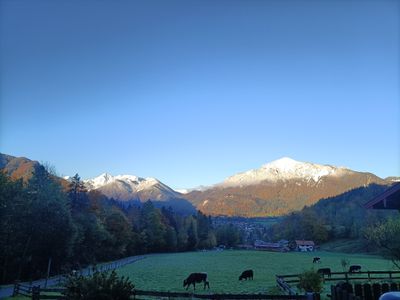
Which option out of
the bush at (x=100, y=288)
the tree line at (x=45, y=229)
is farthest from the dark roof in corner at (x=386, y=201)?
the tree line at (x=45, y=229)

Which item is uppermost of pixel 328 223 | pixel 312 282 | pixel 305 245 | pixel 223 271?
pixel 328 223

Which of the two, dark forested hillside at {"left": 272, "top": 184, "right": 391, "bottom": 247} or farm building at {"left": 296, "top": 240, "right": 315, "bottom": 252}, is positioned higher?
dark forested hillside at {"left": 272, "top": 184, "right": 391, "bottom": 247}

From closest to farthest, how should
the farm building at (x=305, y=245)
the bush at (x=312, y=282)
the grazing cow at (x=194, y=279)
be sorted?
the bush at (x=312, y=282), the grazing cow at (x=194, y=279), the farm building at (x=305, y=245)

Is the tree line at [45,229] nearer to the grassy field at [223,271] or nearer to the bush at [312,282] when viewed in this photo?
the grassy field at [223,271]

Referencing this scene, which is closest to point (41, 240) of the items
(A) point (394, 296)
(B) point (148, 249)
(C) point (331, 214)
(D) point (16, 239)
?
(D) point (16, 239)

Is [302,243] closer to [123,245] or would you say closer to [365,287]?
[123,245]

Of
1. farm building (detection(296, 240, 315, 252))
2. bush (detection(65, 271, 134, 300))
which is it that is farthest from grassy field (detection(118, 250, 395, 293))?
farm building (detection(296, 240, 315, 252))

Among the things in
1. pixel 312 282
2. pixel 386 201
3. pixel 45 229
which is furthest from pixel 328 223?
pixel 386 201

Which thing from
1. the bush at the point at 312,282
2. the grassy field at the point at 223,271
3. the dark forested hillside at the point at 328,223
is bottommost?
the grassy field at the point at 223,271

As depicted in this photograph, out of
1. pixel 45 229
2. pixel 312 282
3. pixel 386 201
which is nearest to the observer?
pixel 386 201

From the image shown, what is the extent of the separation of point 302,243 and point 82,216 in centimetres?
9348

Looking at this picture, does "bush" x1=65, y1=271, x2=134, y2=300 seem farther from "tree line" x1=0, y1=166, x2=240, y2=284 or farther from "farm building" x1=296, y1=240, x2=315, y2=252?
"farm building" x1=296, y1=240, x2=315, y2=252

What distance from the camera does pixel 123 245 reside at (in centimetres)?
8469

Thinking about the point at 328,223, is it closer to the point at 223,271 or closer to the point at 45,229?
the point at 223,271
